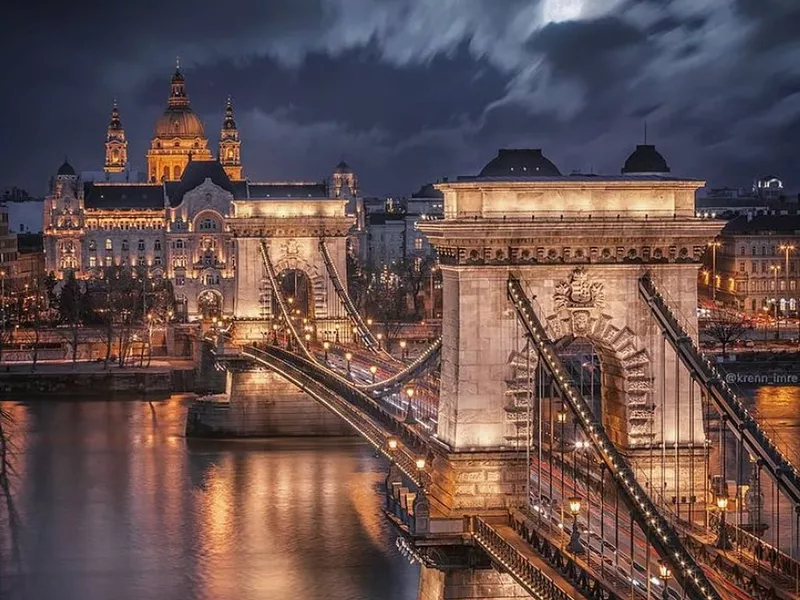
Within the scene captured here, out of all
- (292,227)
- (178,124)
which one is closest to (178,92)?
(178,124)

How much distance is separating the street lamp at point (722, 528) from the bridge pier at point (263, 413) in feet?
113

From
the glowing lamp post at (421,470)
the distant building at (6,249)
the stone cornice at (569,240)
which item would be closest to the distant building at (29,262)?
the distant building at (6,249)

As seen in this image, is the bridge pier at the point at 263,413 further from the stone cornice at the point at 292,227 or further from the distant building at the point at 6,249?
the distant building at the point at 6,249

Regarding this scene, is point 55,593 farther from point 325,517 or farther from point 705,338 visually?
point 705,338

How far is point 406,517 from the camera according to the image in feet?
91.0

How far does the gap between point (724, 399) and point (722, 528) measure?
2.39 m

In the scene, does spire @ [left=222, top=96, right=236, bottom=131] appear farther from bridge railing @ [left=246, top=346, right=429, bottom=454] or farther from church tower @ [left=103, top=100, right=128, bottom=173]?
bridge railing @ [left=246, top=346, right=429, bottom=454]

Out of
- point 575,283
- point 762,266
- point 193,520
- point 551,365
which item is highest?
point 762,266

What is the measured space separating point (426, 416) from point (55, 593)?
8.74 m

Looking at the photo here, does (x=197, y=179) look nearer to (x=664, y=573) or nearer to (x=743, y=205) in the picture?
(x=743, y=205)

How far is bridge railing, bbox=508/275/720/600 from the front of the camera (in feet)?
66.4

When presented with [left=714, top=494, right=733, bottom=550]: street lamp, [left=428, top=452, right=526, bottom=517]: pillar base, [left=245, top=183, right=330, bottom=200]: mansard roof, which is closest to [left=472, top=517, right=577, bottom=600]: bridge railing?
[left=428, top=452, right=526, bottom=517]: pillar base

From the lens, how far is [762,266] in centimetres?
10706

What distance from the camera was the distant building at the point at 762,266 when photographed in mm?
105000
